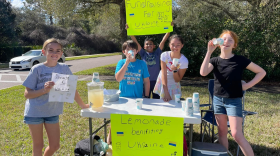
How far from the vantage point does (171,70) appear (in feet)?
10.0

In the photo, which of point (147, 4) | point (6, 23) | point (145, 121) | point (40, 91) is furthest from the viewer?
point (6, 23)

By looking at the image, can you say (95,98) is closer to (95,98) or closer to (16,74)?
(95,98)

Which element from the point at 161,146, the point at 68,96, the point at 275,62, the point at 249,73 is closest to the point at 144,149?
the point at 161,146

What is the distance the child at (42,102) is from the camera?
2184 millimetres

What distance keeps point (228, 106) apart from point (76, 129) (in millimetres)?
2944

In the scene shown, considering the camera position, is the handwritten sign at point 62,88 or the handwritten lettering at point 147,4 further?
the handwritten lettering at point 147,4

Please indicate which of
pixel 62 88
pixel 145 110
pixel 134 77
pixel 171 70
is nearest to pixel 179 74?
pixel 171 70

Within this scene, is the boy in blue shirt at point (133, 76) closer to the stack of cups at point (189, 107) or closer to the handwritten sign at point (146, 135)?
the handwritten sign at point (146, 135)

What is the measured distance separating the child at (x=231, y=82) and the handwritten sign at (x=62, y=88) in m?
1.63

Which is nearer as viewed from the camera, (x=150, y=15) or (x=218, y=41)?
(x=218, y=41)

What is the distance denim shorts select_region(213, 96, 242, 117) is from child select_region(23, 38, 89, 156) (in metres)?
1.96

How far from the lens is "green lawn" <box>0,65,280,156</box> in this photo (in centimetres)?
333

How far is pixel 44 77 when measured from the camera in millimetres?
2234

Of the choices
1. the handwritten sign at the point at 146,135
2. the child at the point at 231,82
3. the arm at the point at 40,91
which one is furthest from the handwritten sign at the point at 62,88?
the child at the point at 231,82
